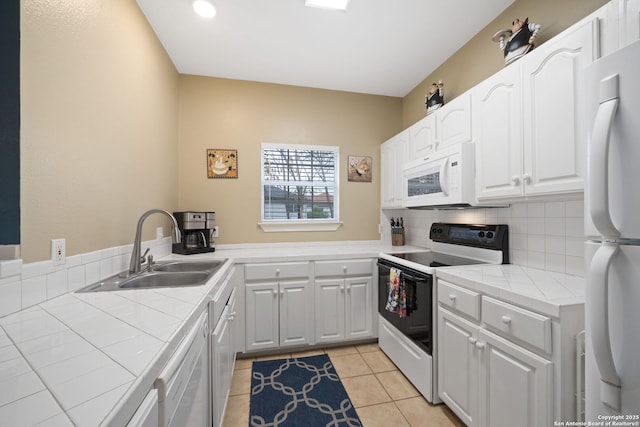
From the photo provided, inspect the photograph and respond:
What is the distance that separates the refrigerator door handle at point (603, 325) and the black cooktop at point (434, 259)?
1.06 m

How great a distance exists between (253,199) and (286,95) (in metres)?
1.19

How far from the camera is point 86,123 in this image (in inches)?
50.9

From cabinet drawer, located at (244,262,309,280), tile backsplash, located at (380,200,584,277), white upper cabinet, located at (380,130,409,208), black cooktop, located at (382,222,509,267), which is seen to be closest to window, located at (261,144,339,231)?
white upper cabinet, located at (380,130,409,208)

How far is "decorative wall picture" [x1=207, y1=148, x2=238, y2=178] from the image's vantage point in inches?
108

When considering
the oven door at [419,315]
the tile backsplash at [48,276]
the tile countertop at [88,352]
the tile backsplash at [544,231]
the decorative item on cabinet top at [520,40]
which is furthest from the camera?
the oven door at [419,315]

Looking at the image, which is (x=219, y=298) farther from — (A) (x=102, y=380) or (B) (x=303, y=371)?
(B) (x=303, y=371)

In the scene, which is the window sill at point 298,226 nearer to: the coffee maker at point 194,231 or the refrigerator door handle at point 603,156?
the coffee maker at point 194,231

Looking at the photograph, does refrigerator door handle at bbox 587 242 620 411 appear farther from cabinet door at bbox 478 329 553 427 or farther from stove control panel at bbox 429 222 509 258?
stove control panel at bbox 429 222 509 258

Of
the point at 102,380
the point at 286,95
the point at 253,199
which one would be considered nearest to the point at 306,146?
the point at 286,95

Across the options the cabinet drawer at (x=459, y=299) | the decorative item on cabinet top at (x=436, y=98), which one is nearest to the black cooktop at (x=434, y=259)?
the cabinet drawer at (x=459, y=299)

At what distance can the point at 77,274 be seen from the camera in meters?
1.22

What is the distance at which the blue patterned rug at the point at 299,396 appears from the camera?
1.60 meters

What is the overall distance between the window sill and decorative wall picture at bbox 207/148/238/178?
2.04ft

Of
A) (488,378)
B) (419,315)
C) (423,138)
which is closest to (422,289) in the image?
(419,315)
